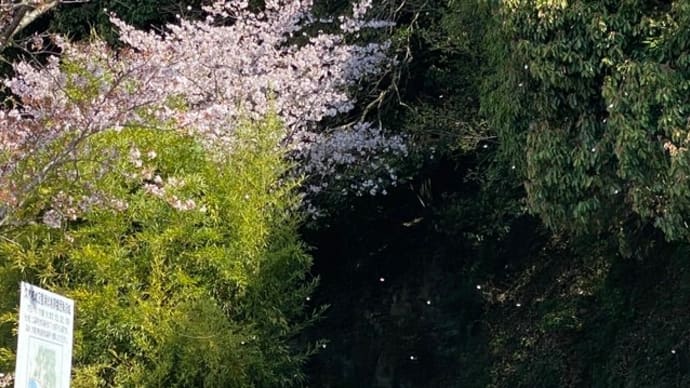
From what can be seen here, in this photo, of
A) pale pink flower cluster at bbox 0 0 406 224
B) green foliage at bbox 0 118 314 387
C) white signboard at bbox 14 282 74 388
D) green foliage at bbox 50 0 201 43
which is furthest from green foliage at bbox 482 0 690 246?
green foliage at bbox 50 0 201 43

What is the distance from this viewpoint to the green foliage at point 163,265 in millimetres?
7199

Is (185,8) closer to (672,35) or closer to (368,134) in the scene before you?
(368,134)

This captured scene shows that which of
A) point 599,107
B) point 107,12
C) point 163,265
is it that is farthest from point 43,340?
point 107,12

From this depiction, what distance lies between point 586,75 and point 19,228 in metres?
4.27

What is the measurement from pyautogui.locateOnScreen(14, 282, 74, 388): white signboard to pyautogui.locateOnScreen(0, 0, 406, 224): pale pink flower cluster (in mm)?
2378

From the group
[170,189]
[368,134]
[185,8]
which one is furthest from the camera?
[185,8]

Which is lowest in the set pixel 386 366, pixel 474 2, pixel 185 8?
pixel 386 366

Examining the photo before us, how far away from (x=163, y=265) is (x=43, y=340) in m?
4.09

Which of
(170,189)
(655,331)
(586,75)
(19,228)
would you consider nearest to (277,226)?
(170,189)

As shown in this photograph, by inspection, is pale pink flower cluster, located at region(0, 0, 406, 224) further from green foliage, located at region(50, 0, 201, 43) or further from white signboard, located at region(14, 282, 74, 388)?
white signboard, located at region(14, 282, 74, 388)

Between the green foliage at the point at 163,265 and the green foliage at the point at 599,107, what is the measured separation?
2176mm

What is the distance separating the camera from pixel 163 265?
745 centimetres

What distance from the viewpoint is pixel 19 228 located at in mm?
7406

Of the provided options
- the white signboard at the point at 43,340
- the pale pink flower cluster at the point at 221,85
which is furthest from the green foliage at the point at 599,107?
the white signboard at the point at 43,340
